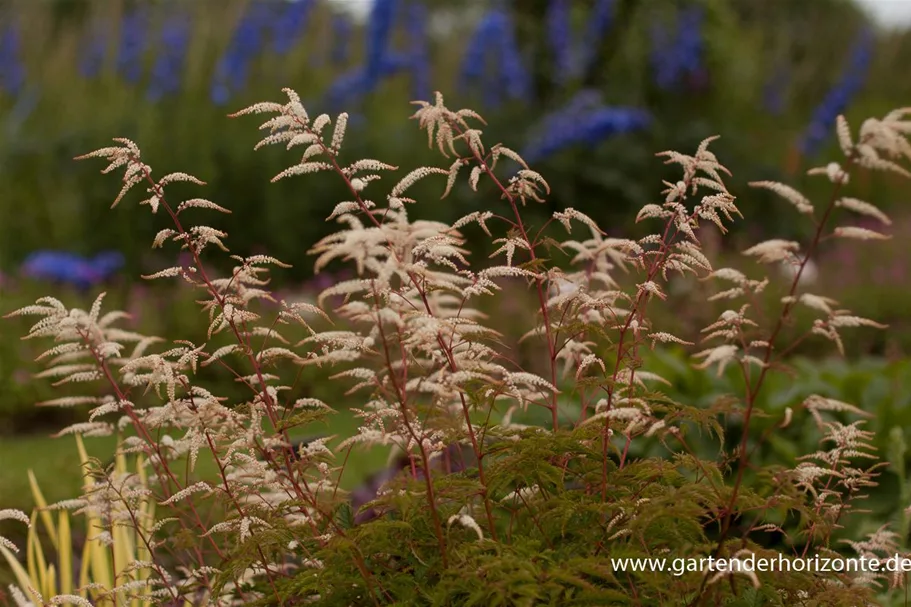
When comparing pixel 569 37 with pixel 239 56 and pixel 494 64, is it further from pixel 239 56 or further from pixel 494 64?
pixel 239 56

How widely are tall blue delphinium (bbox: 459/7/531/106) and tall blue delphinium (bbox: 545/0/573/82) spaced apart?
1.41 feet

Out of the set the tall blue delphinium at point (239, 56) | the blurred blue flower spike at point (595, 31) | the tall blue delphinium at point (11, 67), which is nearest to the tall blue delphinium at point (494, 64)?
the blurred blue flower spike at point (595, 31)

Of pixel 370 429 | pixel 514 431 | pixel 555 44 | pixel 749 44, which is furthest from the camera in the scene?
pixel 749 44

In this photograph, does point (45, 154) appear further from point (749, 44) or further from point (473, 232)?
point (749, 44)

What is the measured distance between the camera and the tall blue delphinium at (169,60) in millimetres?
11039

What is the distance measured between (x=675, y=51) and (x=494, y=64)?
2145mm

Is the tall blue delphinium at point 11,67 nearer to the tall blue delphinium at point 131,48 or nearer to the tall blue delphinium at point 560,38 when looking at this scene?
the tall blue delphinium at point 131,48

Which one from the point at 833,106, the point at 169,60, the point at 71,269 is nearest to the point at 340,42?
the point at 169,60

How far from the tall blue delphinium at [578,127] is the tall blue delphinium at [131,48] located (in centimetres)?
477

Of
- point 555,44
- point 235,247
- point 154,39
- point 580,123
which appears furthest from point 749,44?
point 235,247

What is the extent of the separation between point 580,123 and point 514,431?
8187 millimetres

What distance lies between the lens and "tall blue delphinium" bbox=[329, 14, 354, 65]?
41.7 ft

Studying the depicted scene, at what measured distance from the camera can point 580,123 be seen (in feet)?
33.1

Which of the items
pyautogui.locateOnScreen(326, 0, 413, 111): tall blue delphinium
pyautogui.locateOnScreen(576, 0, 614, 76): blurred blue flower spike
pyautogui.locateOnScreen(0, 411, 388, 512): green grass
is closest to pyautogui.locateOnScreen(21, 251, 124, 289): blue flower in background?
pyautogui.locateOnScreen(0, 411, 388, 512): green grass
